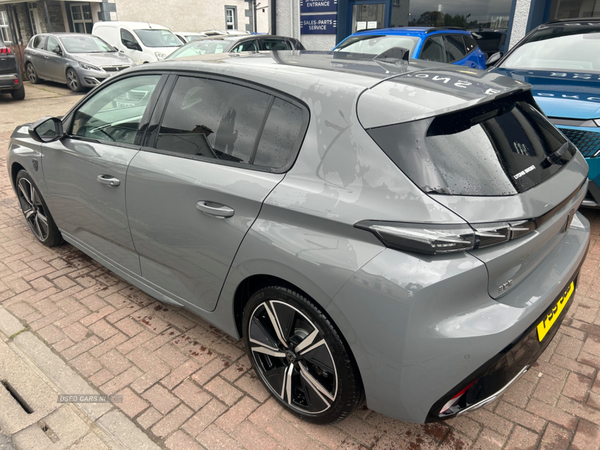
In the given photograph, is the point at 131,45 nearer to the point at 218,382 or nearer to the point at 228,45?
the point at 228,45

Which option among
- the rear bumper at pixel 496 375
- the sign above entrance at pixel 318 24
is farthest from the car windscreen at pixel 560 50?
the sign above entrance at pixel 318 24

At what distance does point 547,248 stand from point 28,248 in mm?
4128

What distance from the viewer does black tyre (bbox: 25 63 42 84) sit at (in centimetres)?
1489

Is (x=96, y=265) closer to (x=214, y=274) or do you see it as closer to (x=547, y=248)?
(x=214, y=274)

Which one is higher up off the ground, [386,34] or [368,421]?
[386,34]

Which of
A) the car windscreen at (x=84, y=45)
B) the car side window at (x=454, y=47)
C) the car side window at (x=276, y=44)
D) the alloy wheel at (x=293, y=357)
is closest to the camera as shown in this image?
the alloy wheel at (x=293, y=357)

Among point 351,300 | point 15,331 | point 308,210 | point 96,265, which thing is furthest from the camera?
point 96,265

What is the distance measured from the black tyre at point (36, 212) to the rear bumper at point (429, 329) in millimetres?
3005

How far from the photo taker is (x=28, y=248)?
4.16 metres

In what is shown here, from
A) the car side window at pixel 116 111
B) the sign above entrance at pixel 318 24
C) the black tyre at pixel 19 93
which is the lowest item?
the black tyre at pixel 19 93

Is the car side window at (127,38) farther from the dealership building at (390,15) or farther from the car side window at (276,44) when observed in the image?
the car side window at (276,44)

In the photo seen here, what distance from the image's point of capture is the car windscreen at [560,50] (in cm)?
529

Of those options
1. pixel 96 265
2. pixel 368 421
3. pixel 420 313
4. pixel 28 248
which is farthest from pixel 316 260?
pixel 28 248

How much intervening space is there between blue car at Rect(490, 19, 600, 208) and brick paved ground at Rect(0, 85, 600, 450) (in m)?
1.05
